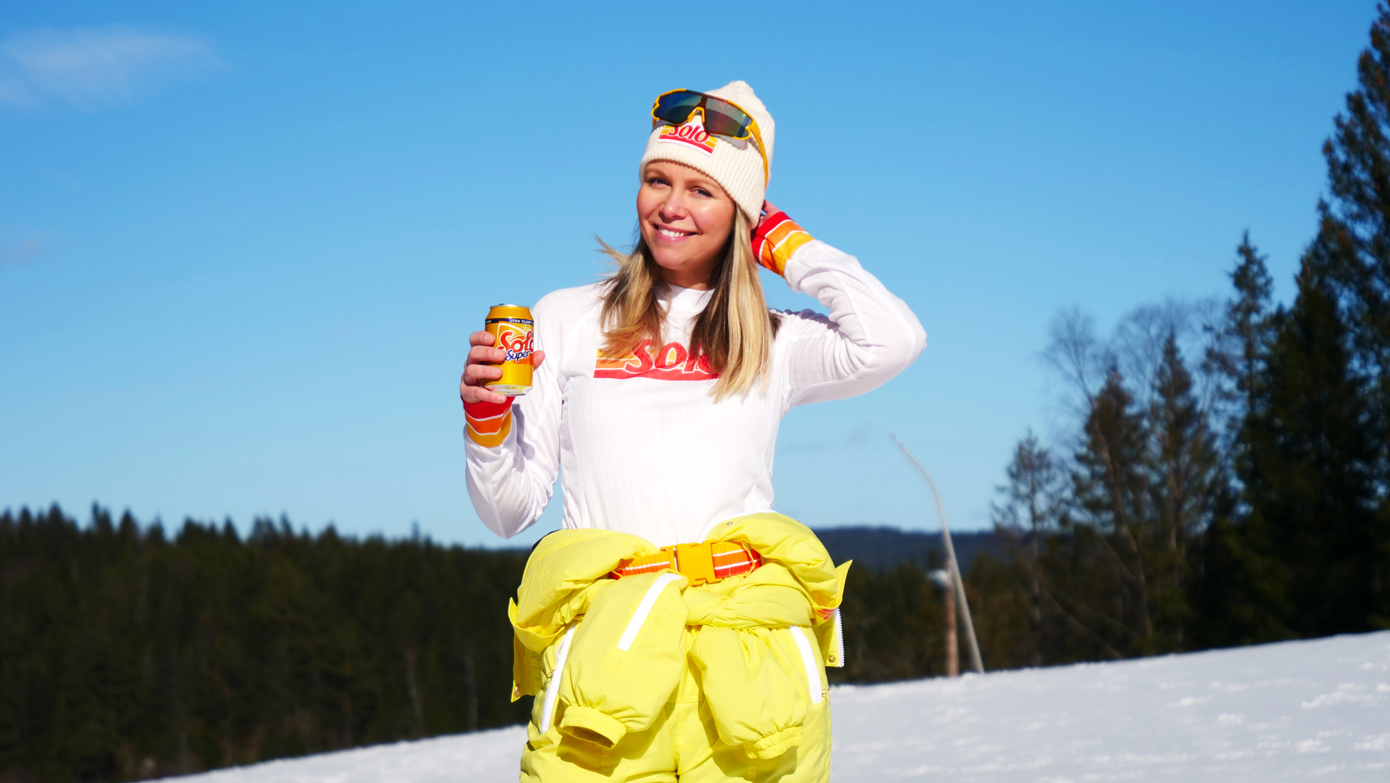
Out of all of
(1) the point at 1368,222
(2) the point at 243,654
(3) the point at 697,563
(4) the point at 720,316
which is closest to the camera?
(3) the point at 697,563

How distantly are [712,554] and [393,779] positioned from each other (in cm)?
519

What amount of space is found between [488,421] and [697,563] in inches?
16.2

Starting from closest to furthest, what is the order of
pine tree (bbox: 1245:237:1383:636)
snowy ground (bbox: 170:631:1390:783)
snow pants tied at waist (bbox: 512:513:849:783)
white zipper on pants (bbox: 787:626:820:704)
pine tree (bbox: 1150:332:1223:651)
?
snow pants tied at waist (bbox: 512:513:849:783), white zipper on pants (bbox: 787:626:820:704), snowy ground (bbox: 170:631:1390:783), pine tree (bbox: 1245:237:1383:636), pine tree (bbox: 1150:332:1223:651)

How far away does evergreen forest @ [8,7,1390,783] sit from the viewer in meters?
20.4

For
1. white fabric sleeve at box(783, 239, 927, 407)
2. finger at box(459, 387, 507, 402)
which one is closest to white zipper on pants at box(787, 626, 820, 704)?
white fabric sleeve at box(783, 239, 927, 407)

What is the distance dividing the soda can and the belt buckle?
37 centimetres

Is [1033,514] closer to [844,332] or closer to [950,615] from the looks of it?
[950,615]

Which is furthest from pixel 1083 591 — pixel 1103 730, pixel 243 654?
pixel 243 654

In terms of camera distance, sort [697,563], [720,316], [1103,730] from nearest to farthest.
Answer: [697,563]
[720,316]
[1103,730]

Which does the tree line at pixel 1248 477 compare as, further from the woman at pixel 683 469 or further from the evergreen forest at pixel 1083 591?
the woman at pixel 683 469

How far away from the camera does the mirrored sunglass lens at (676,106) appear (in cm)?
213

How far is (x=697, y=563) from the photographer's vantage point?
71.0 inches

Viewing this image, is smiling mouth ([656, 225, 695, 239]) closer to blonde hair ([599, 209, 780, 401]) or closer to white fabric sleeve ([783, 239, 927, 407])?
blonde hair ([599, 209, 780, 401])

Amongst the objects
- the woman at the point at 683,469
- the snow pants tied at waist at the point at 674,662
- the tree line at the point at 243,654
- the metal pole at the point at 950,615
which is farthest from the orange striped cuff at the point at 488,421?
the tree line at the point at 243,654
